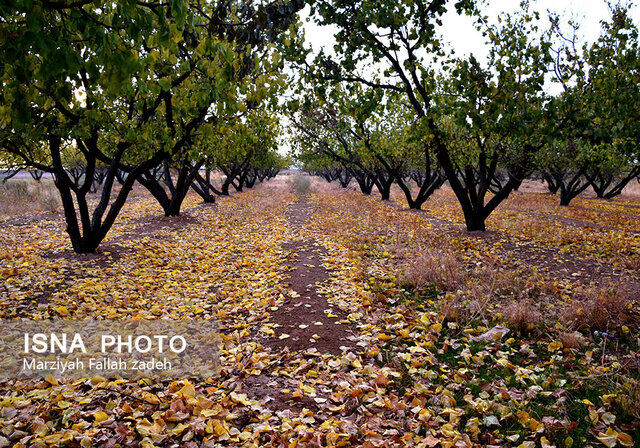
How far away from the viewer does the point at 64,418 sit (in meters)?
3.13

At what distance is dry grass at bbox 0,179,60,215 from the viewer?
18484mm

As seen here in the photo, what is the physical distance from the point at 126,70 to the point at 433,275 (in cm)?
625

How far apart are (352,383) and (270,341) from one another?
1.51 metres

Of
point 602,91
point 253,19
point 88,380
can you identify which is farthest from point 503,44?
point 88,380

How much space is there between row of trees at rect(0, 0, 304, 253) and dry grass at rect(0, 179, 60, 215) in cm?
1042

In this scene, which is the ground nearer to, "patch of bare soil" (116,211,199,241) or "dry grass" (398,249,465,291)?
Result: "dry grass" (398,249,465,291)

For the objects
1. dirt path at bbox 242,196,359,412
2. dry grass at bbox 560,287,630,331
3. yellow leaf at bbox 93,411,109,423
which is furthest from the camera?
dry grass at bbox 560,287,630,331

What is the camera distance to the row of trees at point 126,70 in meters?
2.76

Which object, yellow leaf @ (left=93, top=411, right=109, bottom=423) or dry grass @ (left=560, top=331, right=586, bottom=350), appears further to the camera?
dry grass @ (left=560, top=331, right=586, bottom=350)

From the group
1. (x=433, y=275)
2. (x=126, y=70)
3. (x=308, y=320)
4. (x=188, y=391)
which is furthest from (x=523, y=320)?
(x=126, y=70)

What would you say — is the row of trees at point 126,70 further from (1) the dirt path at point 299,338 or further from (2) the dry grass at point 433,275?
(2) the dry grass at point 433,275

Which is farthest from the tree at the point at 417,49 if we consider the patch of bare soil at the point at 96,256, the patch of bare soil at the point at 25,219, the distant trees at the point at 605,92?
the patch of bare soil at the point at 25,219

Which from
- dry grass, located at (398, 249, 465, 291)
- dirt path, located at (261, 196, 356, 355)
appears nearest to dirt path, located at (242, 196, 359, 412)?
dirt path, located at (261, 196, 356, 355)

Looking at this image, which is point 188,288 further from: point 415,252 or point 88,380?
point 415,252
